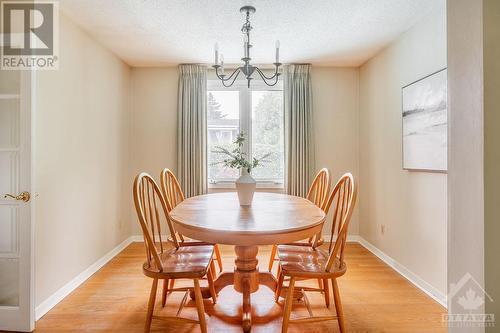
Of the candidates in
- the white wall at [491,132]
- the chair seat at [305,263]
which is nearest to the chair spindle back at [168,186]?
the chair seat at [305,263]

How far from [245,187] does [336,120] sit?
2.39 meters

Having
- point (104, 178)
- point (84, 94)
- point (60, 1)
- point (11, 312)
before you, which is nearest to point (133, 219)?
point (104, 178)

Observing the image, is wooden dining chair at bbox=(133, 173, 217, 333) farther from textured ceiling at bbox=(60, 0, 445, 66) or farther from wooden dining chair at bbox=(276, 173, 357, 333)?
textured ceiling at bbox=(60, 0, 445, 66)

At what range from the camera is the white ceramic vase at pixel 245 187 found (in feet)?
7.11

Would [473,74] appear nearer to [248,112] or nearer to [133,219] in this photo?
[248,112]

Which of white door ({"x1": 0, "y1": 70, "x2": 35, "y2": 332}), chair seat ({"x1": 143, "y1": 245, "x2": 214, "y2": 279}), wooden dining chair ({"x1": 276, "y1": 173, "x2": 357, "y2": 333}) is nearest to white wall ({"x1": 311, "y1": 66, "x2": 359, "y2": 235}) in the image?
wooden dining chair ({"x1": 276, "y1": 173, "x2": 357, "y2": 333})

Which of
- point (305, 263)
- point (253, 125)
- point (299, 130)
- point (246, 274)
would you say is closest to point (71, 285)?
point (246, 274)

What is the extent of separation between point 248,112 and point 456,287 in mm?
3184

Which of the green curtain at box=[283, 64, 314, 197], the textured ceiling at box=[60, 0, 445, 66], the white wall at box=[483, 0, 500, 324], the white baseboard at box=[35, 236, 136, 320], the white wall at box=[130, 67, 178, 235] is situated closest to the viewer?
the white wall at box=[483, 0, 500, 324]

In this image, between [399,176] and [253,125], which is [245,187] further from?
[253,125]

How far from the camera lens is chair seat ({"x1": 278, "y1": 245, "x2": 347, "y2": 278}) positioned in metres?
1.73

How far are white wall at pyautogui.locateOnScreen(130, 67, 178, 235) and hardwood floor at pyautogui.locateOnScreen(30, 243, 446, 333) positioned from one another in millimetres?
1594

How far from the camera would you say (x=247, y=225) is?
1.60 meters

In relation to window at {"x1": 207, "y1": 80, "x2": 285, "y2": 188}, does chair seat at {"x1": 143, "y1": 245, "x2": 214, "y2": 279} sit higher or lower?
lower
